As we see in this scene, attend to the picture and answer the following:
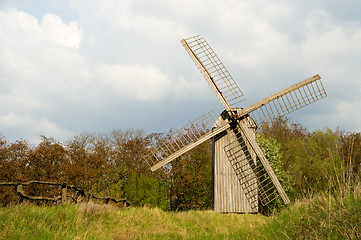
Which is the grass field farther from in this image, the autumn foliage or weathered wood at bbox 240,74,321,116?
the autumn foliage

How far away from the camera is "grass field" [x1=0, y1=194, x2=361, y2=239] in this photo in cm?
637

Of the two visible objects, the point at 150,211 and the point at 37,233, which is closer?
the point at 37,233

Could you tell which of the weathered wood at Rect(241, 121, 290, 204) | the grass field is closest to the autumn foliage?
the weathered wood at Rect(241, 121, 290, 204)

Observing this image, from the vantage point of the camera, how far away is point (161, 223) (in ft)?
38.2

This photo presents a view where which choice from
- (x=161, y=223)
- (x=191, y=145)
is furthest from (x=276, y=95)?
(x=161, y=223)

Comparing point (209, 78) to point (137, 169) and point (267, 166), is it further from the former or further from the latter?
Answer: point (137, 169)

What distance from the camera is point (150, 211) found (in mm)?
12234

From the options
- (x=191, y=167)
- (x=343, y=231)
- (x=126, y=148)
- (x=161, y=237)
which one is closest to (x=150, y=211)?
(x=161, y=237)

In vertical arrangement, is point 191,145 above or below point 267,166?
above

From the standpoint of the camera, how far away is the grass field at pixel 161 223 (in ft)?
20.9

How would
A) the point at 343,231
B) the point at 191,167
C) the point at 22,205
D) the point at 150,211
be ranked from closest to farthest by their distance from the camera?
the point at 343,231 → the point at 22,205 → the point at 150,211 → the point at 191,167

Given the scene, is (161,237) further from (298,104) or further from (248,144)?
(298,104)

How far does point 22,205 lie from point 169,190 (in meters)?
16.8

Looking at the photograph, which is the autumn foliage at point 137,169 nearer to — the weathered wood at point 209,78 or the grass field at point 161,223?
the weathered wood at point 209,78
